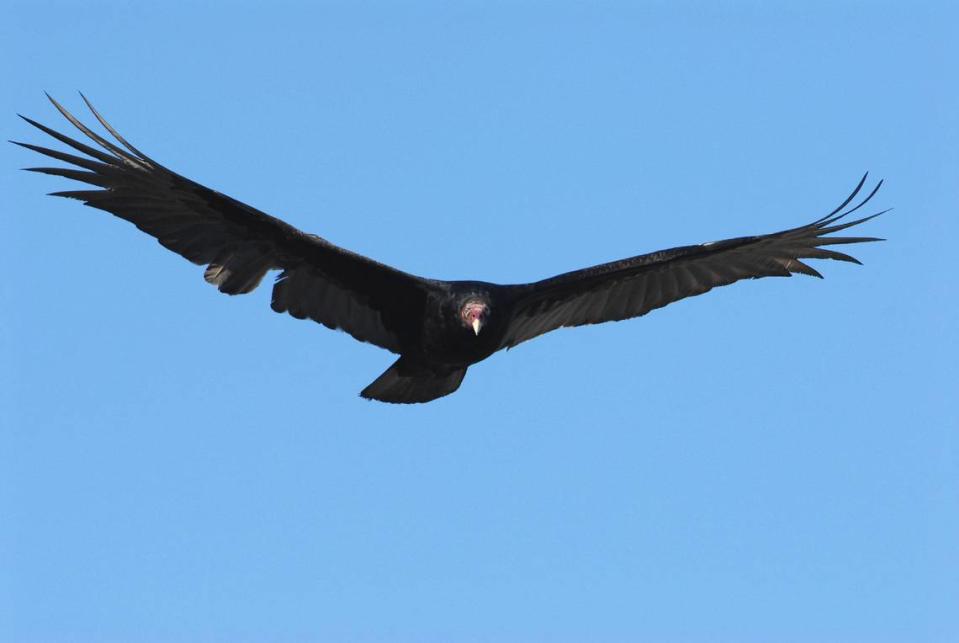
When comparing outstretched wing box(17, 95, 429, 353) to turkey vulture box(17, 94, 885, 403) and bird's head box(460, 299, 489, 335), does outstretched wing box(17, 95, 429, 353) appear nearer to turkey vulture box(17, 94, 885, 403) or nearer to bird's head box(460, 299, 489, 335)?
turkey vulture box(17, 94, 885, 403)

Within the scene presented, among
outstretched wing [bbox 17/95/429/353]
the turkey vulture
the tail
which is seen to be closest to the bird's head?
the turkey vulture

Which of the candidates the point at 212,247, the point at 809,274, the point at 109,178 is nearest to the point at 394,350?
the point at 212,247

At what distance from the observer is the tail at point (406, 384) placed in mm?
10914

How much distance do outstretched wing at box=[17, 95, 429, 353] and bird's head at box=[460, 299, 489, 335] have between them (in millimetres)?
522

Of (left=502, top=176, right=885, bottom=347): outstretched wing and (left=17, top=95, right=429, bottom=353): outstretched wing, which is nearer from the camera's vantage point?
(left=17, top=95, right=429, bottom=353): outstretched wing

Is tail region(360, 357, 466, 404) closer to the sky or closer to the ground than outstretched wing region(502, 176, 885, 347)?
closer to the ground

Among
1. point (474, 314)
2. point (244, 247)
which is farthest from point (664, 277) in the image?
point (244, 247)

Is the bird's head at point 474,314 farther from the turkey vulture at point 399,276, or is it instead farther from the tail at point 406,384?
the tail at point 406,384

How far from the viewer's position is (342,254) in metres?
10.3

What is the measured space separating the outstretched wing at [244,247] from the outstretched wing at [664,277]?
3.53 feet

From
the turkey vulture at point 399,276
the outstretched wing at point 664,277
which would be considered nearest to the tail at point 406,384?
the turkey vulture at point 399,276

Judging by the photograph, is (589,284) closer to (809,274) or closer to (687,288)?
(687,288)

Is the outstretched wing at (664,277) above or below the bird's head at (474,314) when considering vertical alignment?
above

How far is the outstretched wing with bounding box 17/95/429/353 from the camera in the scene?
9680mm
